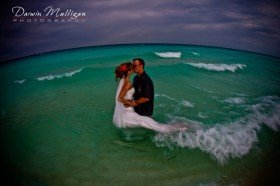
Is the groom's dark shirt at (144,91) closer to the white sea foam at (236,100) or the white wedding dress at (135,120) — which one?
the white wedding dress at (135,120)

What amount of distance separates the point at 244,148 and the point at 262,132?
0.61 meters

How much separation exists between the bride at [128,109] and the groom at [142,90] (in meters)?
0.07

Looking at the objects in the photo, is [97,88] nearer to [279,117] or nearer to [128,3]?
[128,3]

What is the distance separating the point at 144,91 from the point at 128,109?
38 centimetres

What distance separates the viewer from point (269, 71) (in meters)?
5.50

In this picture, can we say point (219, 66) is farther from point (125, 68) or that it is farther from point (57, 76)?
point (57, 76)

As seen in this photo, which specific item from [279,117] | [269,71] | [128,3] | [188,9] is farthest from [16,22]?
[269,71]

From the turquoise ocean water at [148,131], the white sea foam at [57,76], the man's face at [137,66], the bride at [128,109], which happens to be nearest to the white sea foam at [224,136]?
the turquoise ocean water at [148,131]

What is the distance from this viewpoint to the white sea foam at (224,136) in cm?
361

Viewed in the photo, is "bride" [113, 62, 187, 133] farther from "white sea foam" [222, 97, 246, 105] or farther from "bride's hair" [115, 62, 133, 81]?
"white sea foam" [222, 97, 246, 105]

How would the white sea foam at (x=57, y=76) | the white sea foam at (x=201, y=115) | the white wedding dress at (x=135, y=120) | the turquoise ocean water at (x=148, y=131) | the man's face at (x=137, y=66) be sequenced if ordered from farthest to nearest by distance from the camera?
the white sea foam at (x=57, y=76)
the white sea foam at (x=201, y=115)
the white wedding dress at (x=135, y=120)
the man's face at (x=137, y=66)
the turquoise ocean water at (x=148, y=131)

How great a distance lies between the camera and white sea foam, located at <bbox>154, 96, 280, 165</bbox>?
3605mm

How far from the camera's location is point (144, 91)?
3.61 m

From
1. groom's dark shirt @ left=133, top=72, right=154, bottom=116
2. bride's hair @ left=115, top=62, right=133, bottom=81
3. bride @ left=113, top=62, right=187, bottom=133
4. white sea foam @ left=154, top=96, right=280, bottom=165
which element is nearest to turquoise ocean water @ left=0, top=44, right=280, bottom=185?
white sea foam @ left=154, top=96, right=280, bottom=165
